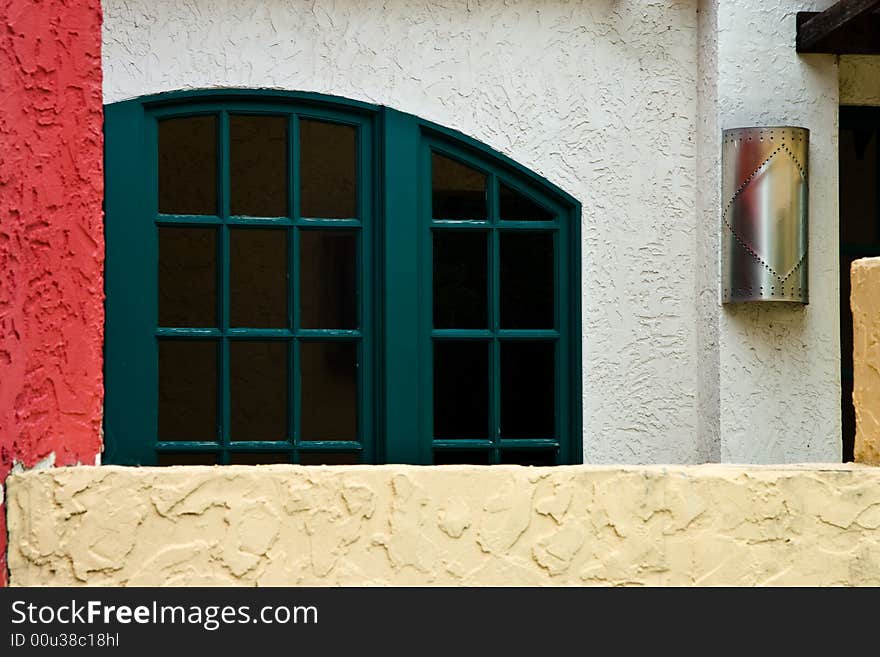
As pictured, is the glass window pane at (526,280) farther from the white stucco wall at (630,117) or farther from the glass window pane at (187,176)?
the glass window pane at (187,176)

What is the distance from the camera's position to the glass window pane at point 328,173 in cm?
873

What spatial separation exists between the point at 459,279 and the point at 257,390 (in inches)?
161

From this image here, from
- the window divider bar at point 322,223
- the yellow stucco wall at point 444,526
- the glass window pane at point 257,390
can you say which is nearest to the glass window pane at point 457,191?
the window divider bar at point 322,223

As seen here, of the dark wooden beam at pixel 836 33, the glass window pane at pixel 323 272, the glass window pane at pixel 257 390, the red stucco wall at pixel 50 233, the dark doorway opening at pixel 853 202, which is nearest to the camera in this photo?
the red stucco wall at pixel 50 233

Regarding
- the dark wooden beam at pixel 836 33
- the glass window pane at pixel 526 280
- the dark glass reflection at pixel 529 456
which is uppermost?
the dark wooden beam at pixel 836 33

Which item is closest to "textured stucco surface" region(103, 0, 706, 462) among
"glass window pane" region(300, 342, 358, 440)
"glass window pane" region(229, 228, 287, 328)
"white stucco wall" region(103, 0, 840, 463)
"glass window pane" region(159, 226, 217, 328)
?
"white stucco wall" region(103, 0, 840, 463)

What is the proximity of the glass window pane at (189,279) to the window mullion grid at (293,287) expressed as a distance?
3515 millimetres

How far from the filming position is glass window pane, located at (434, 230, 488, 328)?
5734mm

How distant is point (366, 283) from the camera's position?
5.60 meters

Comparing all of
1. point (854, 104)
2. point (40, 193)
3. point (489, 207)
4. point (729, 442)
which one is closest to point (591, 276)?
point (489, 207)

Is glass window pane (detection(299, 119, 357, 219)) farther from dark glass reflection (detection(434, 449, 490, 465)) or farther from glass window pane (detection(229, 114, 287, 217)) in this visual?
dark glass reflection (detection(434, 449, 490, 465))

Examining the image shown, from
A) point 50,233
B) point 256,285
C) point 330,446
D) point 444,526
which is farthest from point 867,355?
point 256,285

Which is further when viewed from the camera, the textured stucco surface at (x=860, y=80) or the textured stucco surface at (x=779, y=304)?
the textured stucco surface at (x=860, y=80)

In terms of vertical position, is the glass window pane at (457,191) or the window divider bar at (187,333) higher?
the glass window pane at (457,191)
